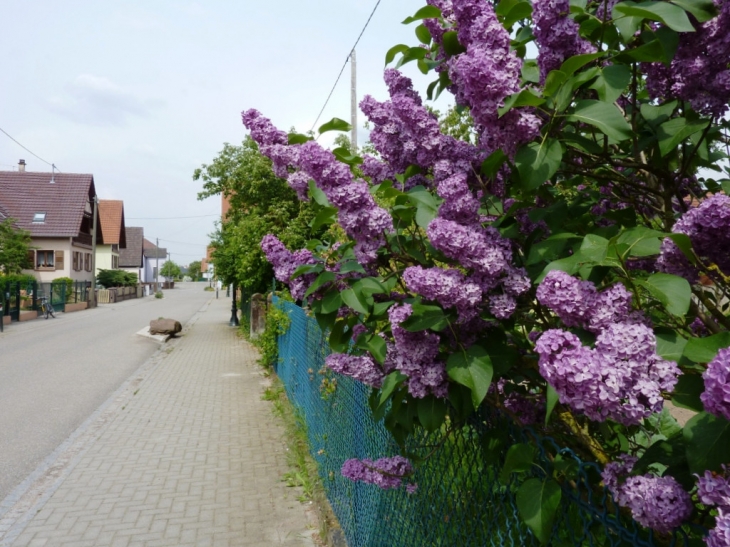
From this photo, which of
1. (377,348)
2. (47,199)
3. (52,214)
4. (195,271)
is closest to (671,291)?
(377,348)

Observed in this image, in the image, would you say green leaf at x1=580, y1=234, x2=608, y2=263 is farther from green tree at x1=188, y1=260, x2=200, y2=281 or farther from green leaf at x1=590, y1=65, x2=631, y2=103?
green tree at x1=188, y1=260, x2=200, y2=281

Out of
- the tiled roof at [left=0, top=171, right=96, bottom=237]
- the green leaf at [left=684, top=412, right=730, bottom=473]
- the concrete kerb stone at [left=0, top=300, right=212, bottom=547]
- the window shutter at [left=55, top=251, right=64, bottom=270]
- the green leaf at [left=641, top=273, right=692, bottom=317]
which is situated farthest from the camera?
the tiled roof at [left=0, top=171, right=96, bottom=237]

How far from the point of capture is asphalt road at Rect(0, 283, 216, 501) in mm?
7672

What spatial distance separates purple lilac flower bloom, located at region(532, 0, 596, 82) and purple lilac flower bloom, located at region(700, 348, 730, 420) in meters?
1.08

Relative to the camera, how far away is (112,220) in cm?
6944

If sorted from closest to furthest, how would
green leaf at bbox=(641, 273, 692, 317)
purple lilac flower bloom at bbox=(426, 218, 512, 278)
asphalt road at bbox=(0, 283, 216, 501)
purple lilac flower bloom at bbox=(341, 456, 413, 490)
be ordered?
green leaf at bbox=(641, 273, 692, 317), purple lilac flower bloom at bbox=(426, 218, 512, 278), purple lilac flower bloom at bbox=(341, 456, 413, 490), asphalt road at bbox=(0, 283, 216, 501)

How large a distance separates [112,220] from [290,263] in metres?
72.9

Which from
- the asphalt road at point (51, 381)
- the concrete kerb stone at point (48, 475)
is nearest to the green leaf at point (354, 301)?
the concrete kerb stone at point (48, 475)

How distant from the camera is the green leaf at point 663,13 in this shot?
1340 millimetres

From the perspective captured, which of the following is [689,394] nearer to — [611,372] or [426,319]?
[611,372]

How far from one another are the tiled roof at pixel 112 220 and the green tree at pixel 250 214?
158ft

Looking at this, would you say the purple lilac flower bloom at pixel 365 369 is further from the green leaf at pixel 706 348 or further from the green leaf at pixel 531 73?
the green leaf at pixel 706 348

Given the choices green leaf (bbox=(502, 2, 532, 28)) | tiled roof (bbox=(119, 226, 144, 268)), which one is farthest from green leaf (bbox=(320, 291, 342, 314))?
tiled roof (bbox=(119, 226, 144, 268))

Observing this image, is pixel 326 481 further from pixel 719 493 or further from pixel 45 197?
pixel 45 197
